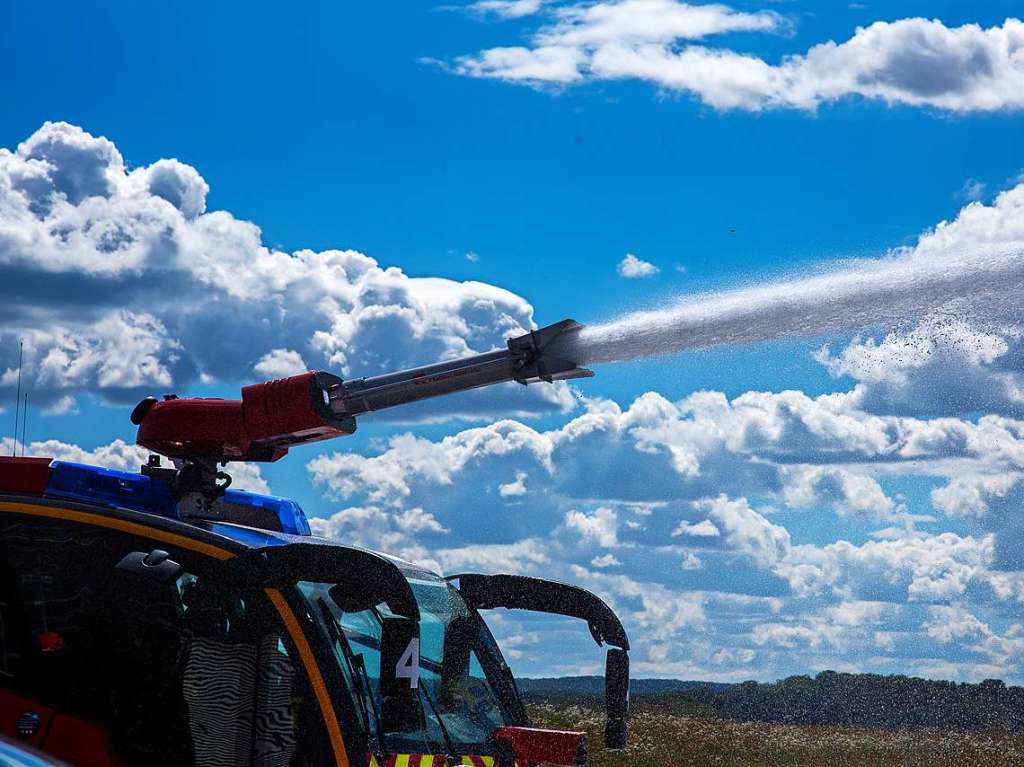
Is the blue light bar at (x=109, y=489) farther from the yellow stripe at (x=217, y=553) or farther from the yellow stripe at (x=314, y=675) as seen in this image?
→ the yellow stripe at (x=314, y=675)

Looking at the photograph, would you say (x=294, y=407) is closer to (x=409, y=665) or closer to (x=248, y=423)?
(x=248, y=423)

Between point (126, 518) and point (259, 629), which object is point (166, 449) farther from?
point (259, 629)

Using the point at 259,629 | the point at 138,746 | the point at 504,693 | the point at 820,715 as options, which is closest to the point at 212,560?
the point at 259,629

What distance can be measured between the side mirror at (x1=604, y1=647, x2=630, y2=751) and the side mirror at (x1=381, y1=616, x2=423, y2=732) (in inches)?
106

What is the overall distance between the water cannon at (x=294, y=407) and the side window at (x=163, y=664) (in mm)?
1505

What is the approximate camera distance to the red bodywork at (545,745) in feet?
31.3

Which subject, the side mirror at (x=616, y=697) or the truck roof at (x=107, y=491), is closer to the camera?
the truck roof at (x=107, y=491)

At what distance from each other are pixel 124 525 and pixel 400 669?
2225 millimetres

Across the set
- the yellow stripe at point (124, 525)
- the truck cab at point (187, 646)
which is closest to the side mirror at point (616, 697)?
the truck cab at point (187, 646)

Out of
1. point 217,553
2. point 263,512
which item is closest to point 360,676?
point 217,553

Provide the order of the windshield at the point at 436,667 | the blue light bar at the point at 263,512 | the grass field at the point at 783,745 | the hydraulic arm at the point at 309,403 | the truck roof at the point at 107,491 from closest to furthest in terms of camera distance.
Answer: the windshield at the point at 436,667, the truck roof at the point at 107,491, the hydraulic arm at the point at 309,403, the blue light bar at the point at 263,512, the grass field at the point at 783,745

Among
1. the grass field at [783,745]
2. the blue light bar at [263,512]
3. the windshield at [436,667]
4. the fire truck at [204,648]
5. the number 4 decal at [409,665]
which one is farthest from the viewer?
the grass field at [783,745]

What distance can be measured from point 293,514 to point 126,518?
2.50 meters

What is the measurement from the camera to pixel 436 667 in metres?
9.79
